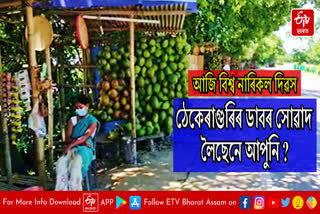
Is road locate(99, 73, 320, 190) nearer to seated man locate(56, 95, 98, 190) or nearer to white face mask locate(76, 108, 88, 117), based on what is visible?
seated man locate(56, 95, 98, 190)

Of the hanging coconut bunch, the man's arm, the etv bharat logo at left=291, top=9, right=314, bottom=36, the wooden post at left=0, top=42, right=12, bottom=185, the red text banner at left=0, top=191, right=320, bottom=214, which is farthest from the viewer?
the hanging coconut bunch

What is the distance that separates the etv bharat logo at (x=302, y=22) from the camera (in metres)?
2.38

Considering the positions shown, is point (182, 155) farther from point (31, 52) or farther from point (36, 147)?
point (31, 52)

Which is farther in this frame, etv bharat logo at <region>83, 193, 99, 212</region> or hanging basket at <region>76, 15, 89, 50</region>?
hanging basket at <region>76, 15, 89, 50</region>

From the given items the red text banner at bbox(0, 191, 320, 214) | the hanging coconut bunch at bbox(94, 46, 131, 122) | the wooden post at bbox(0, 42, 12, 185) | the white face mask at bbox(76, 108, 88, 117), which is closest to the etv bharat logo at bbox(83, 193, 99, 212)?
the red text banner at bbox(0, 191, 320, 214)

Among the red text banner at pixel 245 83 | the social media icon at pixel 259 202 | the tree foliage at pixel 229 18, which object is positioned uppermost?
the tree foliage at pixel 229 18

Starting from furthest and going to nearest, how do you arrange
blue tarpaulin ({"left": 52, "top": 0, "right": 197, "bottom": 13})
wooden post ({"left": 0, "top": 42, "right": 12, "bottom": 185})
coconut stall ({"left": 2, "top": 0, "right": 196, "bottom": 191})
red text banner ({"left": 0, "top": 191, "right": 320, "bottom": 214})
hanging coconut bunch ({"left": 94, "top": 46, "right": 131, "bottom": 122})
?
1. hanging coconut bunch ({"left": 94, "top": 46, "right": 131, "bottom": 122})
2. coconut stall ({"left": 2, "top": 0, "right": 196, "bottom": 191})
3. wooden post ({"left": 0, "top": 42, "right": 12, "bottom": 185})
4. blue tarpaulin ({"left": 52, "top": 0, "right": 197, "bottom": 13})
5. red text banner ({"left": 0, "top": 191, "right": 320, "bottom": 214})

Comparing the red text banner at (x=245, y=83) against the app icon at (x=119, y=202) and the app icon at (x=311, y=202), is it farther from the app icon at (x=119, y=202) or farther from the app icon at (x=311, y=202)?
the app icon at (x=119, y=202)

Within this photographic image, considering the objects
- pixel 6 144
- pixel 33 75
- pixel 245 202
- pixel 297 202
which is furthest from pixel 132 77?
pixel 297 202

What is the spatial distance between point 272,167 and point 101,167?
1499 mm

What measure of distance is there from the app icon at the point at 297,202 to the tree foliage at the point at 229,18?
276cm

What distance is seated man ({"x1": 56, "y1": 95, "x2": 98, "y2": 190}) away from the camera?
2465mm

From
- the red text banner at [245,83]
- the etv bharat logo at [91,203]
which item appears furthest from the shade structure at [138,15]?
the etv bharat logo at [91,203]

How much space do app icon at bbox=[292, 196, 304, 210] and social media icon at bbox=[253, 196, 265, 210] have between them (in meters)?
0.16
